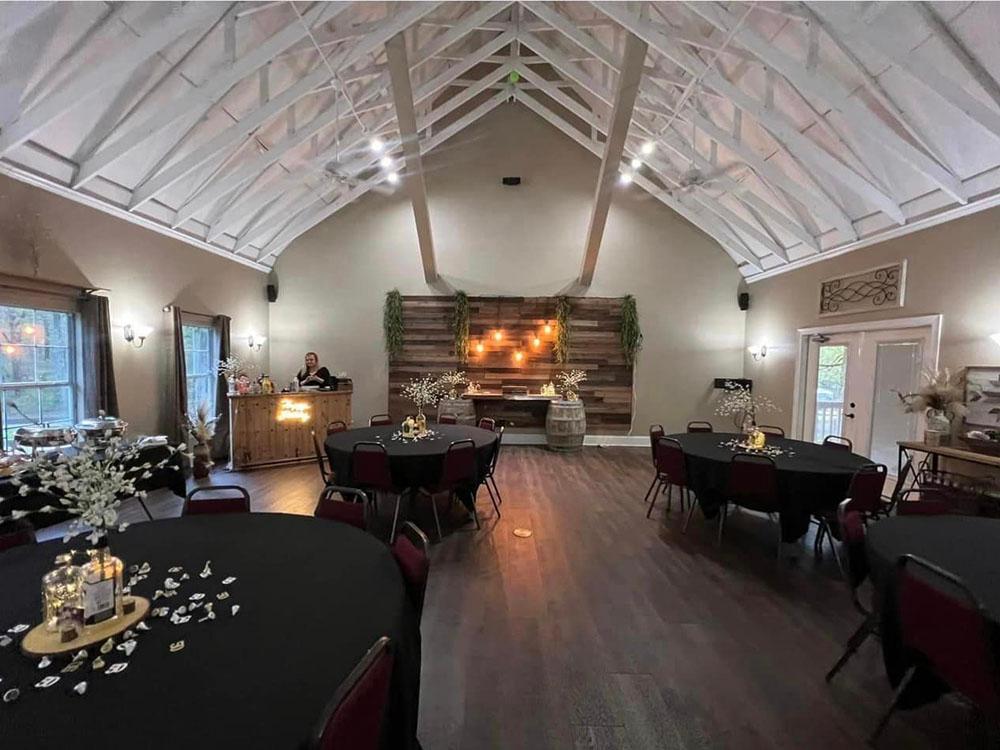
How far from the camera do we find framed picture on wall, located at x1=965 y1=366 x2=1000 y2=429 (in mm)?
4031

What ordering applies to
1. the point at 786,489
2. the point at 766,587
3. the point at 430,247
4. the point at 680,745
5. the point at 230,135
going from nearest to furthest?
the point at 680,745
the point at 766,587
the point at 786,489
the point at 230,135
the point at 430,247

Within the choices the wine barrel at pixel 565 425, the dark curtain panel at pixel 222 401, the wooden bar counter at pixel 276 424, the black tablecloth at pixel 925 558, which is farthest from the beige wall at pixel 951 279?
the dark curtain panel at pixel 222 401

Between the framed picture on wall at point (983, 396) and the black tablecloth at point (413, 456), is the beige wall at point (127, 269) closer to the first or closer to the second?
the black tablecloth at point (413, 456)

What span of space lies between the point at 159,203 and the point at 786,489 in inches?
287

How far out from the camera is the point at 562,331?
8391 millimetres

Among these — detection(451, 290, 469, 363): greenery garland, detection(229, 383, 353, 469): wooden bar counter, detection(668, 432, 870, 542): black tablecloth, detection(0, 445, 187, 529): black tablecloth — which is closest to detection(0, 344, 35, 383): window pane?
detection(0, 445, 187, 529): black tablecloth

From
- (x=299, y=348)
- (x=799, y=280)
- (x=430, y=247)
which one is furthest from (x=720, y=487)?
(x=299, y=348)

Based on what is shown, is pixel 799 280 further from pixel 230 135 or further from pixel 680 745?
pixel 230 135

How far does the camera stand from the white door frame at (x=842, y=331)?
4645mm

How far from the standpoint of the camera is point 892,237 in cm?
522

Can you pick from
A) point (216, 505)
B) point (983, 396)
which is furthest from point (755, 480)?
point (216, 505)

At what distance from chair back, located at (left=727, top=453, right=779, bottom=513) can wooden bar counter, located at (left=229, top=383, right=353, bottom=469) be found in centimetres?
560

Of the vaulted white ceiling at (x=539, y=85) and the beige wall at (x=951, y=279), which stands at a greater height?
the vaulted white ceiling at (x=539, y=85)

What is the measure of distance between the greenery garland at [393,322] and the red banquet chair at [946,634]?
25.2 ft
